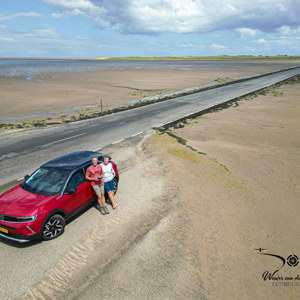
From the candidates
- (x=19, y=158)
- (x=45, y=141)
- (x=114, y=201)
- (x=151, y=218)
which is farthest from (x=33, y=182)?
(x=45, y=141)

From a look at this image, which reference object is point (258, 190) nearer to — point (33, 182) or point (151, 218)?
point (151, 218)

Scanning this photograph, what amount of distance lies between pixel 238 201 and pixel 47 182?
6.85 meters

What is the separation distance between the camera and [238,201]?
941cm

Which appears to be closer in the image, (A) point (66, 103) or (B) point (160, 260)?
(B) point (160, 260)

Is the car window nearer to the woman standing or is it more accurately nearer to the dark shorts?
the dark shorts

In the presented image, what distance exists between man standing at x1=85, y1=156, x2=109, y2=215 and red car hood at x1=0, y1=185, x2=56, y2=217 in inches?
57.2

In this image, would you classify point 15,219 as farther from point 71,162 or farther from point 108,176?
point 108,176

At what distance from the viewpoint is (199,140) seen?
56.2ft

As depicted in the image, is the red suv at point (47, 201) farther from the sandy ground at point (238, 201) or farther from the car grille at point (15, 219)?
the sandy ground at point (238, 201)

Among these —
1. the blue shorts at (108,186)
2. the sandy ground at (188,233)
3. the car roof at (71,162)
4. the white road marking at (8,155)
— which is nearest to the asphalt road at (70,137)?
the white road marking at (8,155)

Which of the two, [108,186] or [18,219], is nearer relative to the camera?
[18,219]

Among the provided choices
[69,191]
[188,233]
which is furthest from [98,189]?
[188,233]

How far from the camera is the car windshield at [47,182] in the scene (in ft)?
24.3

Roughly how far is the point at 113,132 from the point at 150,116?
6.54m
